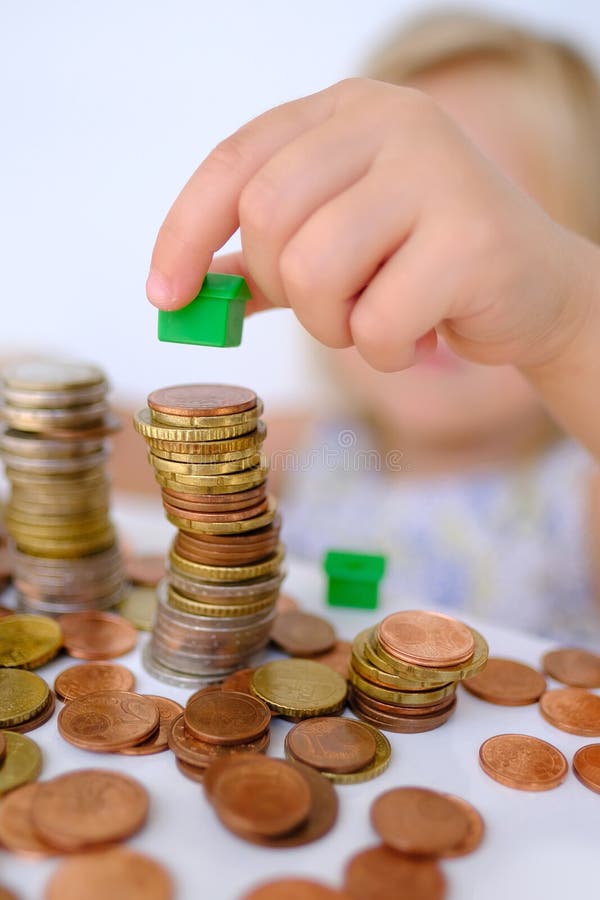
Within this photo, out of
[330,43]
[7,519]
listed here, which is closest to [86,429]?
[7,519]

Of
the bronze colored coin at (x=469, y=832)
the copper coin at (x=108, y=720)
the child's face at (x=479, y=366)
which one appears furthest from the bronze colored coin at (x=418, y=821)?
the child's face at (x=479, y=366)

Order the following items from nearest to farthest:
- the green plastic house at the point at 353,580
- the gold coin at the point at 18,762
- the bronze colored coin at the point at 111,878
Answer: the bronze colored coin at the point at 111,878 → the gold coin at the point at 18,762 → the green plastic house at the point at 353,580

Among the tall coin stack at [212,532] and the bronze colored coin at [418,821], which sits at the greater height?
the tall coin stack at [212,532]

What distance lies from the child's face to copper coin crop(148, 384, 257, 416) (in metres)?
0.56

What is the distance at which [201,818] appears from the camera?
55 centimetres

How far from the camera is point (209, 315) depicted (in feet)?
2.33

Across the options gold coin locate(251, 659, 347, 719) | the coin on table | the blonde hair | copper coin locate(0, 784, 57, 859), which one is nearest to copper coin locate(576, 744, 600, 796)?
the coin on table

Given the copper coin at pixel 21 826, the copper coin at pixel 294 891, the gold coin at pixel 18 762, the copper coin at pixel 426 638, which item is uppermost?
the copper coin at pixel 426 638

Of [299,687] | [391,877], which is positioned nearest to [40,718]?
[299,687]

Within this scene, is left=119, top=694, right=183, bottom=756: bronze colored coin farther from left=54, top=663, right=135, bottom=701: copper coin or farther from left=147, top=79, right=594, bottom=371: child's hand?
left=147, top=79, right=594, bottom=371: child's hand

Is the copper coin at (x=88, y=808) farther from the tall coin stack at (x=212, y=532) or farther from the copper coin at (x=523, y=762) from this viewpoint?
the copper coin at (x=523, y=762)

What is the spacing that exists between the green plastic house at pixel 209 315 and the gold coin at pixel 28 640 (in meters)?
0.34

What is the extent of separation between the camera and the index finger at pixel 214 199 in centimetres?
67

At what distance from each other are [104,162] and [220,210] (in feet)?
4.53
